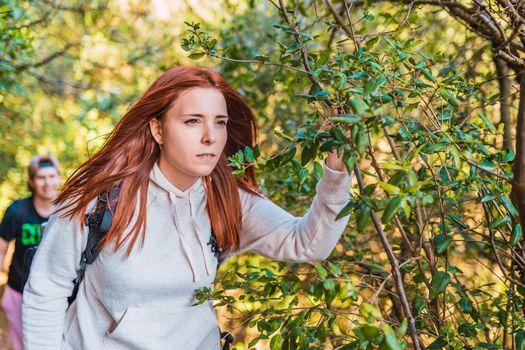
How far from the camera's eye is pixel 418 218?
233 cm

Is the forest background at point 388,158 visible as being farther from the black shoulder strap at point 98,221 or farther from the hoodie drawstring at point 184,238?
the black shoulder strap at point 98,221

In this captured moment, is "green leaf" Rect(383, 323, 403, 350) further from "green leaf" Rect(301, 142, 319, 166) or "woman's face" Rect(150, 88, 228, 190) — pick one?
"woman's face" Rect(150, 88, 228, 190)

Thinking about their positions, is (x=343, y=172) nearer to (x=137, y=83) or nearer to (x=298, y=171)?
(x=298, y=171)

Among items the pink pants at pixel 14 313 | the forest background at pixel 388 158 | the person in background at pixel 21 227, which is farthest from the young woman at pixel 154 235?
the pink pants at pixel 14 313

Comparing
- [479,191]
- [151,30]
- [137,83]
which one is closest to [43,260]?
[479,191]

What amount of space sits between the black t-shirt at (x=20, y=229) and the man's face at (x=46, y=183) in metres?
0.12

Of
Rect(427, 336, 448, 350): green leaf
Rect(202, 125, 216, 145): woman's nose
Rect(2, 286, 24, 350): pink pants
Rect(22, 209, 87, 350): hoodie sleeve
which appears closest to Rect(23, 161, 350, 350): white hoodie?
Rect(22, 209, 87, 350): hoodie sleeve

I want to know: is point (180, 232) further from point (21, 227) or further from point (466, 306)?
point (21, 227)

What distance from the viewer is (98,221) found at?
7.91ft

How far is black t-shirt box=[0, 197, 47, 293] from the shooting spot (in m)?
4.32

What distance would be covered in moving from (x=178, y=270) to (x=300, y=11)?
1935mm

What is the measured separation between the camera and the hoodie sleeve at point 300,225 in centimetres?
215

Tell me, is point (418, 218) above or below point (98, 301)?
above

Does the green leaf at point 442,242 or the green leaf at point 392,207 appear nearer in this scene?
the green leaf at point 392,207
